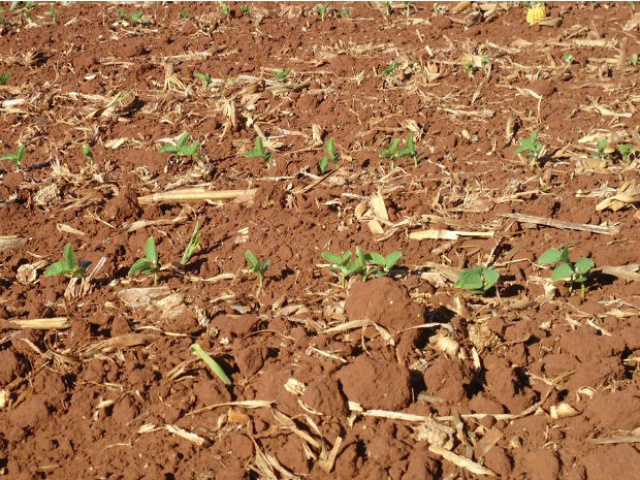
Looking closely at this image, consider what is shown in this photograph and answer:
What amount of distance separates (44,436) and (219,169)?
2.22 metres

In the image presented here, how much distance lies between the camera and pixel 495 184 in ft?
13.8

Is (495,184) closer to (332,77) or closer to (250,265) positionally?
(250,265)

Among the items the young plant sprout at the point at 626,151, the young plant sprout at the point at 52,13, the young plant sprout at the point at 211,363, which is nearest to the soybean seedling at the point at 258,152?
the young plant sprout at the point at 211,363

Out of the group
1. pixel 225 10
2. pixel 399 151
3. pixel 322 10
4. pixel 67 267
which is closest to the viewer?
pixel 67 267

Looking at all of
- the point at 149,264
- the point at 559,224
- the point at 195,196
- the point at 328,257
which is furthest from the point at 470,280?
the point at 195,196

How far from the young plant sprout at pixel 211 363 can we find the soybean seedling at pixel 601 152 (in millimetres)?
2551

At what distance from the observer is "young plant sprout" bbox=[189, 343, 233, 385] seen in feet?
9.49

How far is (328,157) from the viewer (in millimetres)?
4594

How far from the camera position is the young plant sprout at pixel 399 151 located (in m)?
4.36

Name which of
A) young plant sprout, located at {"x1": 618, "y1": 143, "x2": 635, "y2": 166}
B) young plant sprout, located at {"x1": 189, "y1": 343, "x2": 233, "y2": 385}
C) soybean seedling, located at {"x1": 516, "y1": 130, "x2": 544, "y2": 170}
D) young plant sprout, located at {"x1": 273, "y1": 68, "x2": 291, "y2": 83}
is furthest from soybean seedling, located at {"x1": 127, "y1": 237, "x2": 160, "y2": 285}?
young plant sprout, located at {"x1": 618, "y1": 143, "x2": 635, "y2": 166}

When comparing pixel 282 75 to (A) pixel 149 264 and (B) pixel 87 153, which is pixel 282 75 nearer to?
(B) pixel 87 153

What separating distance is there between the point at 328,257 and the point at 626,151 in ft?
6.56

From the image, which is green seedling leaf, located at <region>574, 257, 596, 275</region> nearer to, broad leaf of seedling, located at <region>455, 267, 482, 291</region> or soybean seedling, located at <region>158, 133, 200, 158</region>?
broad leaf of seedling, located at <region>455, 267, 482, 291</region>

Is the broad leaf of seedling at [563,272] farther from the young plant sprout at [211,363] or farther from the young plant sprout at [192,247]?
the young plant sprout at [192,247]
